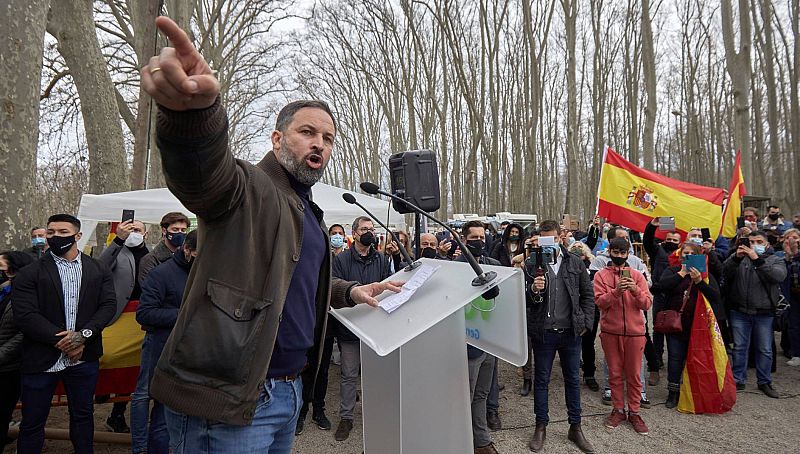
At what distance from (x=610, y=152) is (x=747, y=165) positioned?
260 inches

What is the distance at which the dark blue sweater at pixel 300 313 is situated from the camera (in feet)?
5.43

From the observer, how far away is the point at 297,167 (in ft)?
6.02

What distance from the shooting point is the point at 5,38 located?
428 cm

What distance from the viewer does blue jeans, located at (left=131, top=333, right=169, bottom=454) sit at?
3932 mm

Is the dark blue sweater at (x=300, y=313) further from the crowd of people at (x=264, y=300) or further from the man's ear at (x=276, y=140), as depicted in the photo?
the man's ear at (x=276, y=140)

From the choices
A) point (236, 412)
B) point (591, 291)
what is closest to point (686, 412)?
point (591, 291)

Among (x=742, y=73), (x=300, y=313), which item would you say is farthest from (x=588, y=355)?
(x=742, y=73)

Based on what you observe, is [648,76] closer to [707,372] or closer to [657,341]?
[657,341]

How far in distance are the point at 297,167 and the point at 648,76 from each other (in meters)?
17.7

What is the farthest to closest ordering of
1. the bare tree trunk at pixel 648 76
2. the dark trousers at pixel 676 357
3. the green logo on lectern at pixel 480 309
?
the bare tree trunk at pixel 648 76
the dark trousers at pixel 676 357
the green logo on lectern at pixel 480 309

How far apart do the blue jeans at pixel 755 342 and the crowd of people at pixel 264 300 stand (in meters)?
0.02

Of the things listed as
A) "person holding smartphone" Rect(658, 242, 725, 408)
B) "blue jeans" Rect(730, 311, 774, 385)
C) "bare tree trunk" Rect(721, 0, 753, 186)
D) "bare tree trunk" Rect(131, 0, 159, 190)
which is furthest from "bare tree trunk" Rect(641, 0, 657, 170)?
"bare tree trunk" Rect(131, 0, 159, 190)

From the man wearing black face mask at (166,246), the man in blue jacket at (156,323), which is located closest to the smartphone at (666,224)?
the man in blue jacket at (156,323)

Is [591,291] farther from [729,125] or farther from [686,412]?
[729,125]
